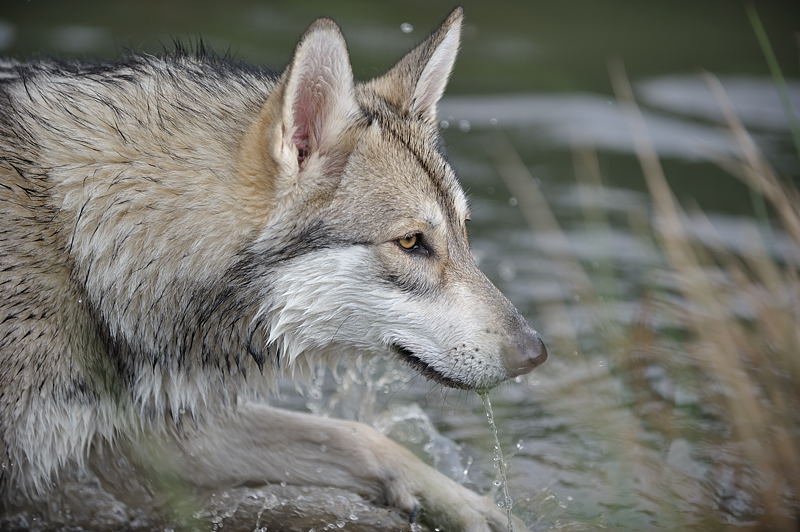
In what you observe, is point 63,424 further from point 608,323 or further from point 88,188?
point 608,323

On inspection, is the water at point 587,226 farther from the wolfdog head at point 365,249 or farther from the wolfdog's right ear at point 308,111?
the wolfdog's right ear at point 308,111

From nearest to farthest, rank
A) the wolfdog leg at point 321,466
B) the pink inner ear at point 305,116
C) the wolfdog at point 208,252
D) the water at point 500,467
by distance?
1. the pink inner ear at point 305,116
2. the wolfdog at point 208,252
3. the water at point 500,467
4. the wolfdog leg at point 321,466

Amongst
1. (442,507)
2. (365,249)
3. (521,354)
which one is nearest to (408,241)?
(365,249)

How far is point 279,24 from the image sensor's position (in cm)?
1162

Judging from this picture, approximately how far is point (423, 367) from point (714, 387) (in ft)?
5.88

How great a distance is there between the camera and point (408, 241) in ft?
14.3

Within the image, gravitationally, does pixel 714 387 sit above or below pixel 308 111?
below

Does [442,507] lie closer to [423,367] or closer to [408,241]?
[423,367]

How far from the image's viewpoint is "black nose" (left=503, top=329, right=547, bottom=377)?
4336 millimetres

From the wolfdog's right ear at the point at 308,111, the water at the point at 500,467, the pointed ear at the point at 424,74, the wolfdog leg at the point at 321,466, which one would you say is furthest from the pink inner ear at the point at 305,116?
the wolfdog leg at the point at 321,466

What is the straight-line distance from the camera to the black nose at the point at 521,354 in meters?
4.34

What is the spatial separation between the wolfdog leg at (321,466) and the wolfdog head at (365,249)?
688 mm

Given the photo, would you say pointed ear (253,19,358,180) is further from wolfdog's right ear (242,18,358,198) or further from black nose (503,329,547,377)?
black nose (503,329,547,377)

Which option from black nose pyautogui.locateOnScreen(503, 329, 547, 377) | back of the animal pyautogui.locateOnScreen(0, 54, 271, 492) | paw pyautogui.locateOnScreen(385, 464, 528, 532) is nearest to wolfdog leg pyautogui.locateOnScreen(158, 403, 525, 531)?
paw pyautogui.locateOnScreen(385, 464, 528, 532)
